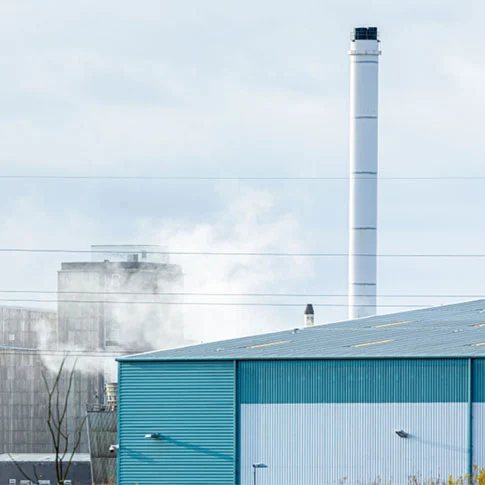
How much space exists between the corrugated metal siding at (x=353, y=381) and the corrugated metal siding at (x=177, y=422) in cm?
92

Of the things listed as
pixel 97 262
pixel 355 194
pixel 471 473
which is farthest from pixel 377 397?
pixel 97 262

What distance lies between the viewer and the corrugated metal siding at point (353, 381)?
1374 inches

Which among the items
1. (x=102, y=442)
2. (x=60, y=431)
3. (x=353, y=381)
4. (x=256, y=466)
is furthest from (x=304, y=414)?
(x=102, y=442)

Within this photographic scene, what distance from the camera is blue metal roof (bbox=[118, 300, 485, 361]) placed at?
36250 mm

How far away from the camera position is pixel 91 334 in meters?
87.8

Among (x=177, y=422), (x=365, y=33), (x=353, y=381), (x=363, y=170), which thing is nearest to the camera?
(x=353, y=381)

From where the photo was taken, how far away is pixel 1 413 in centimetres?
8725

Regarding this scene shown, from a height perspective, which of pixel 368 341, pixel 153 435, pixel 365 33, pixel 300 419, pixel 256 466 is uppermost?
pixel 365 33

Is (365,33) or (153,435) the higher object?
(365,33)

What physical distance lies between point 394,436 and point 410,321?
469 inches

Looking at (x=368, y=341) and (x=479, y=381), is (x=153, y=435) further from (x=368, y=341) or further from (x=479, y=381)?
(x=479, y=381)

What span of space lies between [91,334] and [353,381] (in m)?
54.5

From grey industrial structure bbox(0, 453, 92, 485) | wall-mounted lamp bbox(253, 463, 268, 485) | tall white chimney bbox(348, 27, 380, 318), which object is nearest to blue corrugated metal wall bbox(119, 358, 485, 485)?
wall-mounted lamp bbox(253, 463, 268, 485)

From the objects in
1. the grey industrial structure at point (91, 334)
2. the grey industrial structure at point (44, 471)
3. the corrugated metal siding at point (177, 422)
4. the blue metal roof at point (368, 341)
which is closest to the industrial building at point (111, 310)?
the grey industrial structure at point (91, 334)
